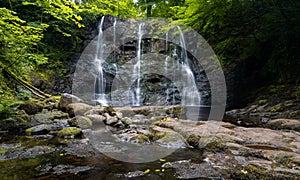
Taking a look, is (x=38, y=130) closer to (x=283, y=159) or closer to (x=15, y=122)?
(x=15, y=122)

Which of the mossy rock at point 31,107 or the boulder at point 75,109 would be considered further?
the boulder at point 75,109

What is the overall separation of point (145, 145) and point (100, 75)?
38.1 feet

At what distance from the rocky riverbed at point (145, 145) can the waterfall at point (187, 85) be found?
7.79m

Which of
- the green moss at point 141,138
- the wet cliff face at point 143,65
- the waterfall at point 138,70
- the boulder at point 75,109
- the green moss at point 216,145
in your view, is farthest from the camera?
the waterfall at point 138,70

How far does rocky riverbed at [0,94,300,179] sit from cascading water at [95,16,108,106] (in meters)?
7.69

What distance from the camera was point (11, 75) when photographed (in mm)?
6664

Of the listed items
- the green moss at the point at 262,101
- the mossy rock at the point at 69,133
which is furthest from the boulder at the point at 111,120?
the green moss at the point at 262,101

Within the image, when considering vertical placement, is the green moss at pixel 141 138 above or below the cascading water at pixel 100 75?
below

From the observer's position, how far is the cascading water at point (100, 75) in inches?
547

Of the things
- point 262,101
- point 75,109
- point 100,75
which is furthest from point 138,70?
point 75,109

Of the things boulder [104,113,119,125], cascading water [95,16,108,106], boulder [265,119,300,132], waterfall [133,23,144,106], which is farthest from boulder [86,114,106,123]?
waterfall [133,23,144,106]

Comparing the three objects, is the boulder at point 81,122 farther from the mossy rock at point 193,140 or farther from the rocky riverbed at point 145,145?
the mossy rock at point 193,140

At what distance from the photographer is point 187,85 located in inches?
572

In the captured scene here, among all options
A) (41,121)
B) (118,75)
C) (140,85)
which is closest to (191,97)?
(140,85)
